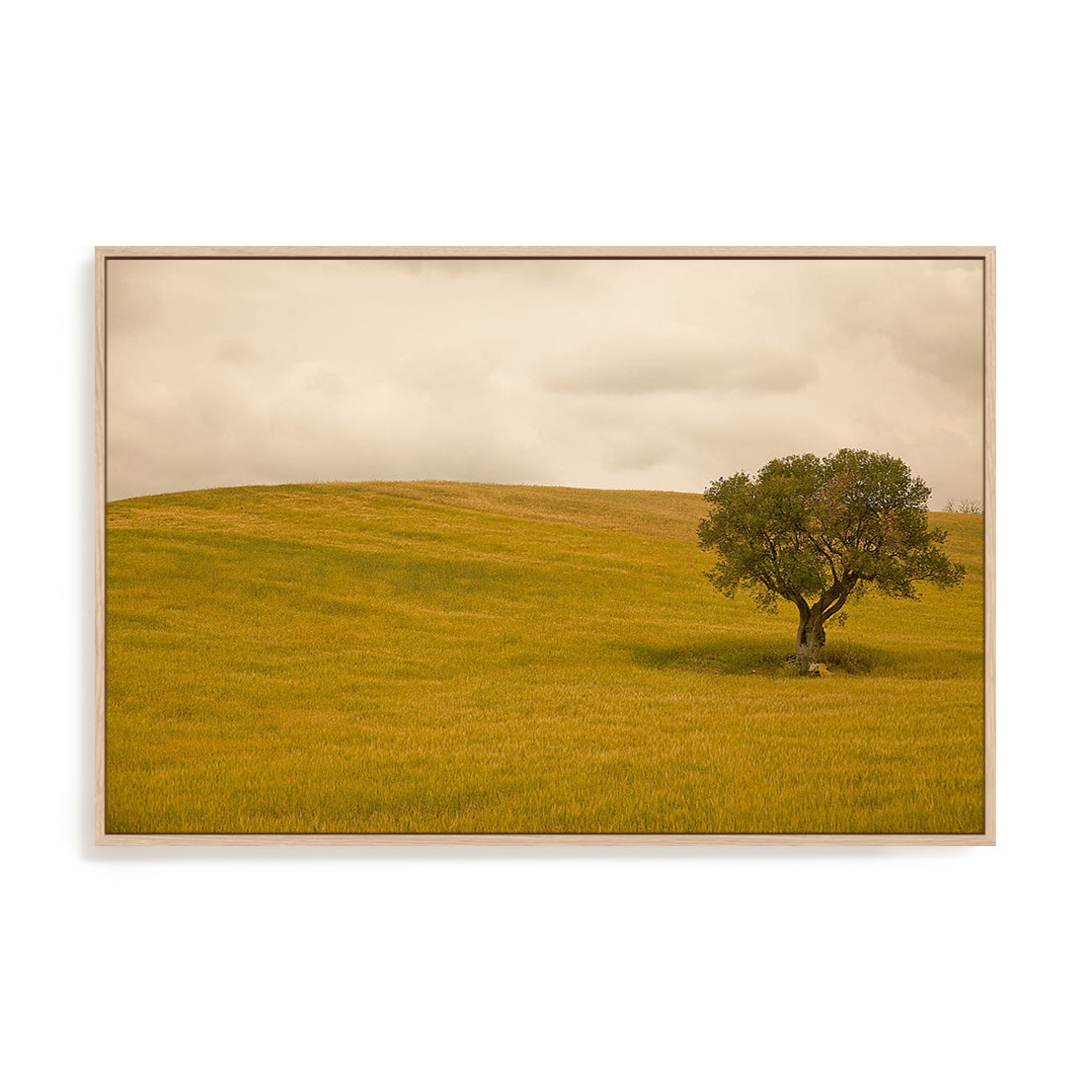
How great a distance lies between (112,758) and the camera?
4133mm

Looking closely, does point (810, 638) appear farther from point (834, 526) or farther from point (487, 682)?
point (487, 682)

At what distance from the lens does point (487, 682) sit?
13.7 feet

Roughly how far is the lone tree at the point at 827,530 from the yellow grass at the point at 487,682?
11 centimetres

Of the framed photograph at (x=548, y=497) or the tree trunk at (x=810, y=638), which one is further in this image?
the tree trunk at (x=810, y=638)

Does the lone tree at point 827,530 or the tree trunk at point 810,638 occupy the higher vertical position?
the lone tree at point 827,530

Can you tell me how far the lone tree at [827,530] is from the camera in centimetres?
412

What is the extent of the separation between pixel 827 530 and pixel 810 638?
0.51m

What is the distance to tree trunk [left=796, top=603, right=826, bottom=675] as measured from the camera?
4.18m

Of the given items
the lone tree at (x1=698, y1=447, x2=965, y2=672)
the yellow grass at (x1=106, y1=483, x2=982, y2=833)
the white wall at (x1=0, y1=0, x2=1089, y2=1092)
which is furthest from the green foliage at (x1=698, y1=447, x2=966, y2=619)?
the white wall at (x1=0, y1=0, x2=1089, y2=1092)
